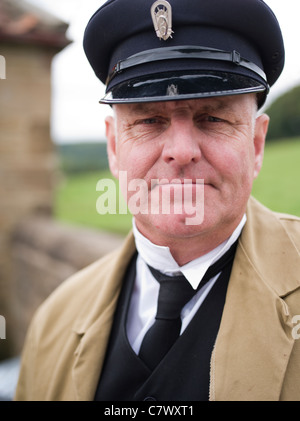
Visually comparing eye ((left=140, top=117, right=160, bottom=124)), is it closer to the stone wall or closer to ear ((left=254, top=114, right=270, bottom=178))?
ear ((left=254, top=114, right=270, bottom=178))

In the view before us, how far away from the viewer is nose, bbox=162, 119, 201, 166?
52.9 inches

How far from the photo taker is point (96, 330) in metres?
1.76

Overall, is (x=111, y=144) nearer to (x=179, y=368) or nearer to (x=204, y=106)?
(x=204, y=106)

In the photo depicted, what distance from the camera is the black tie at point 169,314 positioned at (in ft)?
5.16

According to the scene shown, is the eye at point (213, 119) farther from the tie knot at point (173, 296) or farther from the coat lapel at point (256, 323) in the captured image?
the tie knot at point (173, 296)

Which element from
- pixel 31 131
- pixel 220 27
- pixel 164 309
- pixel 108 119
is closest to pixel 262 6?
pixel 220 27

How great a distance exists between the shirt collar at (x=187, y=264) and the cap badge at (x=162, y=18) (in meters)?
0.74

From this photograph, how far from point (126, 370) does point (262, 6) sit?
A: 1409mm

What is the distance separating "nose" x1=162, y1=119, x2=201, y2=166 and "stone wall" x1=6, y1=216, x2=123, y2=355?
80.4 inches

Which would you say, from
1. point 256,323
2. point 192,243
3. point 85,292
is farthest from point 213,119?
point 85,292

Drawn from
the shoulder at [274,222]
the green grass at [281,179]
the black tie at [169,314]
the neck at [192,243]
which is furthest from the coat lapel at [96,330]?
the green grass at [281,179]

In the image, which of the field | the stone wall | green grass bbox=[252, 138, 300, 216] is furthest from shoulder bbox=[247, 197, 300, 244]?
the stone wall

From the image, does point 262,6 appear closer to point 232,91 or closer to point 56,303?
point 232,91

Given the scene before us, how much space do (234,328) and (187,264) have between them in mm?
280
